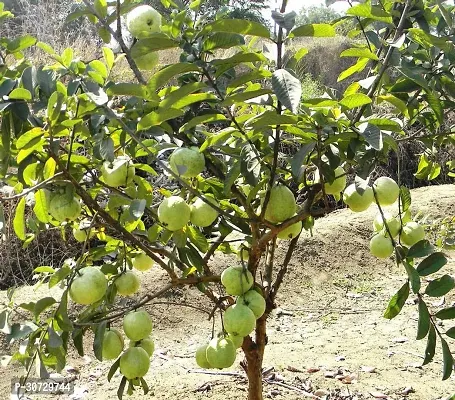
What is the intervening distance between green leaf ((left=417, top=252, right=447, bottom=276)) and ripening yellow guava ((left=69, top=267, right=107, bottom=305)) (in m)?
0.59

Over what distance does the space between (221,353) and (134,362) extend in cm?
18

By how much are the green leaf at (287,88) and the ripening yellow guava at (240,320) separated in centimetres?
43

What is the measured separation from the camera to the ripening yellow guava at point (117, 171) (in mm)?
994

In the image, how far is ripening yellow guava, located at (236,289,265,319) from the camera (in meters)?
1.01

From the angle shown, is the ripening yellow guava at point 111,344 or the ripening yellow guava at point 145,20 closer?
the ripening yellow guava at point 145,20

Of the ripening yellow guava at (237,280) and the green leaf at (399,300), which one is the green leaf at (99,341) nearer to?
the ripening yellow guava at (237,280)

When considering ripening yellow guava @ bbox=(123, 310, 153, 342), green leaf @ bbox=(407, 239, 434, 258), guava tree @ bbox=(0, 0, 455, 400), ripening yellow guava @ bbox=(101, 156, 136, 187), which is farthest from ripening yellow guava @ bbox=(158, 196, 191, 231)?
green leaf @ bbox=(407, 239, 434, 258)

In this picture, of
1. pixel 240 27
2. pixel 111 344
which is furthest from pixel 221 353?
pixel 240 27

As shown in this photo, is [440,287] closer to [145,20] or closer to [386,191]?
[386,191]

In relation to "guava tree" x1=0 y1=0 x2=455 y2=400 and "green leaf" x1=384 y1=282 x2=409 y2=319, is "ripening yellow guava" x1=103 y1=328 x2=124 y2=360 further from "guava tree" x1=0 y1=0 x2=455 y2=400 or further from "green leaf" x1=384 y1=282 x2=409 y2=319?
"green leaf" x1=384 y1=282 x2=409 y2=319

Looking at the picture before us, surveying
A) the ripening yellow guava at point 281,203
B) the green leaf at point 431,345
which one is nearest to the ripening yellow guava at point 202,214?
the ripening yellow guava at point 281,203

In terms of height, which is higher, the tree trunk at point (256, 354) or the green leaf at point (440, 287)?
the green leaf at point (440, 287)

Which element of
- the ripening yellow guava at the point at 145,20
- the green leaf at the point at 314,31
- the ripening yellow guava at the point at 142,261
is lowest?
the ripening yellow guava at the point at 142,261

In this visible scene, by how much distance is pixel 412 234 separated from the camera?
1117mm
